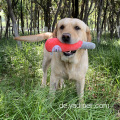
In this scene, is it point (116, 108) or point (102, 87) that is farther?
point (102, 87)

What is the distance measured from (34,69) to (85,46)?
6.19 feet

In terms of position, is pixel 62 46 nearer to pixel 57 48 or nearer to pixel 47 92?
pixel 57 48

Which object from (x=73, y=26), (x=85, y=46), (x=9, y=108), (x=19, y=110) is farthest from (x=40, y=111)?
(x=73, y=26)

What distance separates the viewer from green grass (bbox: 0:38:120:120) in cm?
156

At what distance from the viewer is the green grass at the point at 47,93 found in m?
1.56

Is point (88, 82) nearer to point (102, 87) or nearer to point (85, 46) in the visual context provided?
point (102, 87)

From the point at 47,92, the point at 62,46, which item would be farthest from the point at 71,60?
the point at 47,92

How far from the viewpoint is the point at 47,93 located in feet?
6.61

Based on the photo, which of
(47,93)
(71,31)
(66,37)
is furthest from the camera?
(47,93)

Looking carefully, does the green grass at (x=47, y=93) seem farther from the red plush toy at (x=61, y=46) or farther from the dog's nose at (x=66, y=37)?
the dog's nose at (x=66, y=37)

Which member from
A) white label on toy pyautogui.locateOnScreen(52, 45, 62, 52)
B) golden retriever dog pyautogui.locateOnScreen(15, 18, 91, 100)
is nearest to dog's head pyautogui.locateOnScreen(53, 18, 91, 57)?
golden retriever dog pyautogui.locateOnScreen(15, 18, 91, 100)

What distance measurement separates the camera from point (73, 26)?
1996 mm

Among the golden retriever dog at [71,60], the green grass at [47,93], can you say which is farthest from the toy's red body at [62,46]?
the green grass at [47,93]

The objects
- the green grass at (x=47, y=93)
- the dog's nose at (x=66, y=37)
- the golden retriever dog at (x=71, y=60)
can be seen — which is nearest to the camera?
the green grass at (x=47, y=93)
